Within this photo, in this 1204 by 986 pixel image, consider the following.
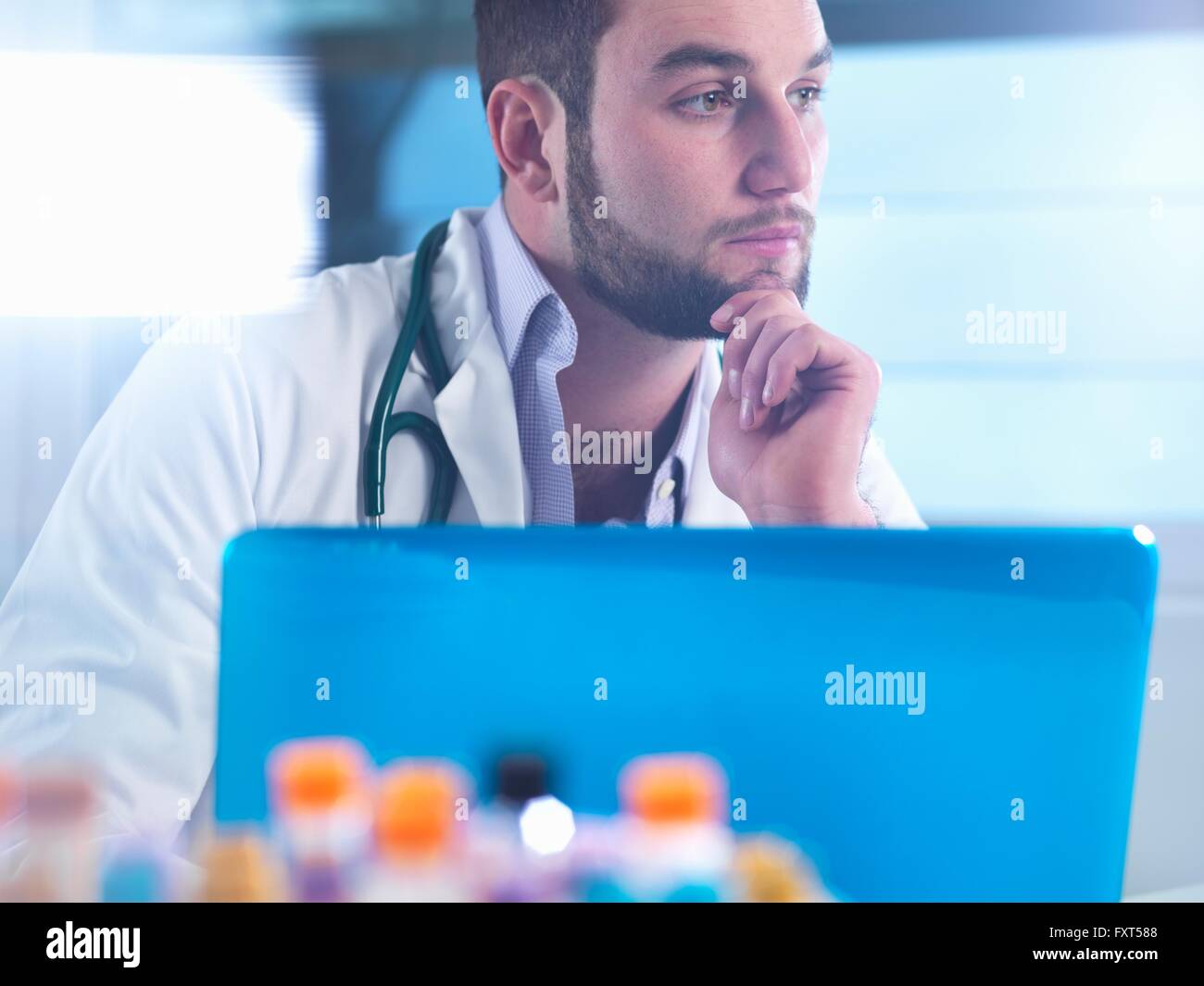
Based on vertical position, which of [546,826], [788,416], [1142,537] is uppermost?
[788,416]

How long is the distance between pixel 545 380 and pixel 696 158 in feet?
1.00

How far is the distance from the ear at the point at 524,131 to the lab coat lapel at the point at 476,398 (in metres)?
0.10

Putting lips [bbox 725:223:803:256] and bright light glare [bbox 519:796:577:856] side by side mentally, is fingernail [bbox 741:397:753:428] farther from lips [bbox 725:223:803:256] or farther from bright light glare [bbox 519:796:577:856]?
bright light glare [bbox 519:796:577:856]

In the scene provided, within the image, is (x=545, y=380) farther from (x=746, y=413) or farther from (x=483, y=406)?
(x=746, y=413)

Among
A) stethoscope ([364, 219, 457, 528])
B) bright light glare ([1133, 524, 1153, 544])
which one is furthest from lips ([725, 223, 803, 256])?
bright light glare ([1133, 524, 1153, 544])

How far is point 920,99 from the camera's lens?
1.29 metres

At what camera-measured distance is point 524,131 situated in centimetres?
125

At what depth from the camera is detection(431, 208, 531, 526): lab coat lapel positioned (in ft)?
3.81

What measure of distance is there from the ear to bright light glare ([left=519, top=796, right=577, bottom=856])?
71 centimetres

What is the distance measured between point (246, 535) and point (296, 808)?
232 millimetres

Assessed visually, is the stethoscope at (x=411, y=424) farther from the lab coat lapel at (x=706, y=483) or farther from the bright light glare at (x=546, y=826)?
the bright light glare at (x=546, y=826)

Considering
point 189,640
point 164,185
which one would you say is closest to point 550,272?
point 164,185

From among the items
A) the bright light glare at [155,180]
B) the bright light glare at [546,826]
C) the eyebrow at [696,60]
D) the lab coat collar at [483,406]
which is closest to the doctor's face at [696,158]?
the eyebrow at [696,60]

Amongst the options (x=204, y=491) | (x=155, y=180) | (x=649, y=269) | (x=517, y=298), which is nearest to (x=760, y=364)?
(x=649, y=269)
